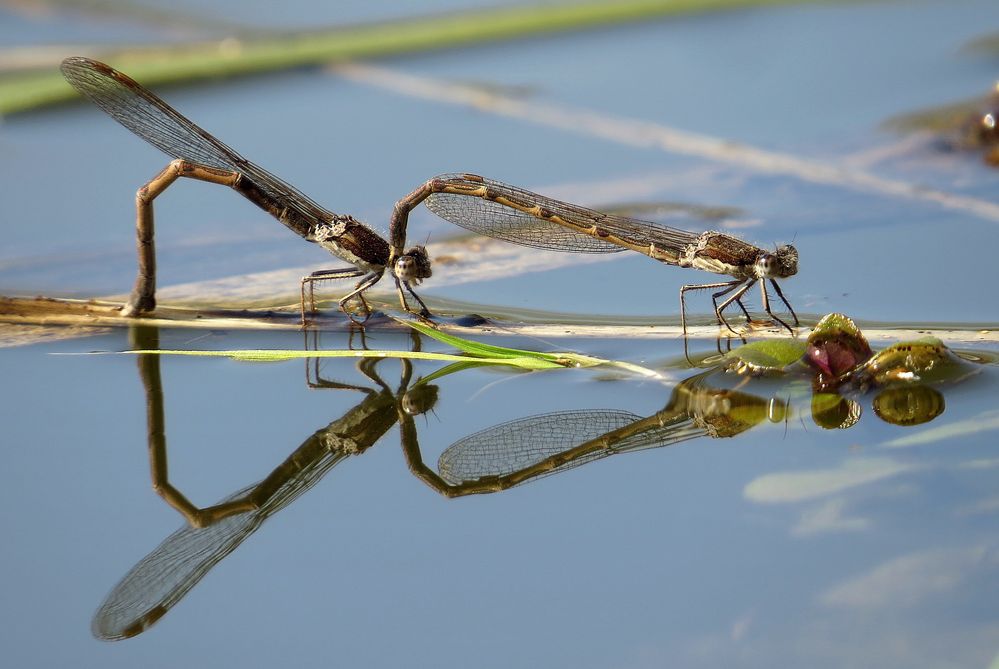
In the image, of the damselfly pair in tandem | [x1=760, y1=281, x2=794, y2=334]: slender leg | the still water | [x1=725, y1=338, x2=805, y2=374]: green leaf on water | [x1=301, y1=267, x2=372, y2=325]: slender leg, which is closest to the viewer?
the still water

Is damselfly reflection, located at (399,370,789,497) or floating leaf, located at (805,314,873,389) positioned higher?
floating leaf, located at (805,314,873,389)

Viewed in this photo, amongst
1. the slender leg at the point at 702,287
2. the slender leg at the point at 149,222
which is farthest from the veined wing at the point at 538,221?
the slender leg at the point at 149,222

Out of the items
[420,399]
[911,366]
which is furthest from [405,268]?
[911,366]

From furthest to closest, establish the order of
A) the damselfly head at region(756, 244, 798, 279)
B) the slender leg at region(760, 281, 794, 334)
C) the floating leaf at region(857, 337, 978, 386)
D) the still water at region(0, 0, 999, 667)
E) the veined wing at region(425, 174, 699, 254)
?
the veined wing at region(425, 174, 699, 254) → the damselfly head at region(756, 244, 798, 279) → the slender leg at region(760, 281, 794, 334) → the floating leaf at region(857, 337, 978, 386) → the still water at region(0, 0, 999, 667)

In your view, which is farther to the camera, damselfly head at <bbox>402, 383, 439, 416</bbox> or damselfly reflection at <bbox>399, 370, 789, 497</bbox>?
damselfly head at <bbox>402, 383, 439, 416</bbox>

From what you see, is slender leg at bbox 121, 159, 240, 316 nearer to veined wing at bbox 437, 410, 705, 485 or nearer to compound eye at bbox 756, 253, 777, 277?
veined wing at bbox 437, 410, 705, 485

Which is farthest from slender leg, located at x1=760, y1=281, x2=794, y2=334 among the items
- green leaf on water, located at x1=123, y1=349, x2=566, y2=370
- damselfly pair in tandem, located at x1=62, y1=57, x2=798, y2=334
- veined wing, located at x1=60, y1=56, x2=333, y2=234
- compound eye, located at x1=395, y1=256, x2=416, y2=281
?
veined wing, located at x1=60, y1=56, x2=333, y2=234

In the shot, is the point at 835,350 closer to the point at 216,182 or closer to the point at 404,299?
the point at 404,299

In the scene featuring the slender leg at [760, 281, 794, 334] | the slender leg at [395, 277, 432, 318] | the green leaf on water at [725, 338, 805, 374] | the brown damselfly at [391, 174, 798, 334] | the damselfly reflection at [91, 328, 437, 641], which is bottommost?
the damselfly reflection at [91, 328, 437, 641]

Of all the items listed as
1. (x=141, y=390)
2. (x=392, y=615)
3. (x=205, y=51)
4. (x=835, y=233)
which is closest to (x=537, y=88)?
(x=205, y=51)
